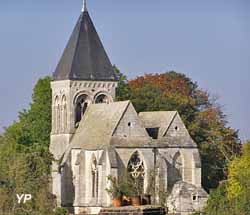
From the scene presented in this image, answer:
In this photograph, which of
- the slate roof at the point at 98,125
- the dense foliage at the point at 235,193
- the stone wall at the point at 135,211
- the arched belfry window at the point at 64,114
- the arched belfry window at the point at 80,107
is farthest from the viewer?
the arched belfry window at the point at 64,114

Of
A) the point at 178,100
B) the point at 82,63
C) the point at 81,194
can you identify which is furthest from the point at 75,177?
the point at 178,100

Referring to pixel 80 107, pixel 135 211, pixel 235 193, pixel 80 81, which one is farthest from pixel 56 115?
pixel 135 211

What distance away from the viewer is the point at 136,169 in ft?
261

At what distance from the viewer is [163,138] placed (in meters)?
80.9

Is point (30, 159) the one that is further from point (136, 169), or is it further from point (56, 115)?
point (136, 169)

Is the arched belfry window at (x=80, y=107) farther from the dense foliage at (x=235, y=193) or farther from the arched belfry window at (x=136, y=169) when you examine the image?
the dense foliage at (x=235, y=193)

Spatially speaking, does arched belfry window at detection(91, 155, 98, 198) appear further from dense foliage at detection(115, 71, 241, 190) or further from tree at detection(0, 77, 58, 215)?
dense foliage at detection(115, 71, 241, 190)

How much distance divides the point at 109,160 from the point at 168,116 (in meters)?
5.02

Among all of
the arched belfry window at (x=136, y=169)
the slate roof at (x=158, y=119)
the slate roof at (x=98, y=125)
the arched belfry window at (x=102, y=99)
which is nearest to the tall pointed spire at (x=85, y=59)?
the arched belfry window at (x=102, y=99)

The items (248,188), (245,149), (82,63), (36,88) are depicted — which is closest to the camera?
(248,188)

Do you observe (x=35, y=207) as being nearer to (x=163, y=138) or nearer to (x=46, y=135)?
(x=163, y=138)

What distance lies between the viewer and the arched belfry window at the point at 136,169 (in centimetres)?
7938

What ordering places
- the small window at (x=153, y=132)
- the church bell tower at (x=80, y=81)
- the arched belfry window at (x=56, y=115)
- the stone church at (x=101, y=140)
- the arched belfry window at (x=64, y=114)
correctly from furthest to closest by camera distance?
the arched belfry window at (x=56, y=115)
the arched belfry window at (x=64, y=114)
the church bell tower at (x=80, y=81)
the small window at (x=153, y=132)
the stone church at (x=101, y=140)

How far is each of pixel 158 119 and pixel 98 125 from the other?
136 inches
